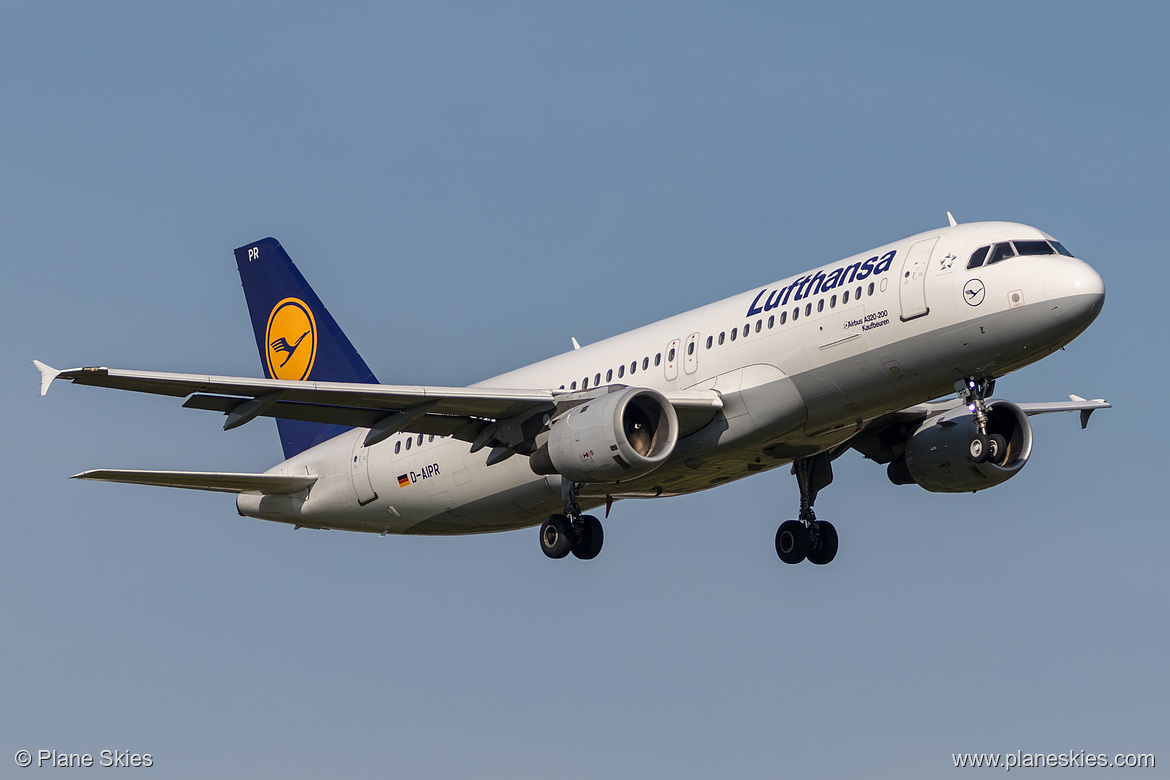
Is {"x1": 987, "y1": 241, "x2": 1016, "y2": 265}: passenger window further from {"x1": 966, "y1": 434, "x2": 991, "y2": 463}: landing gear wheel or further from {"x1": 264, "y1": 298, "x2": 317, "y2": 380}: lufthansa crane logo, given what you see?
{"x1": 264, "y1": 298, "x2": 317, "y2": 380}: lufthansa crane logo

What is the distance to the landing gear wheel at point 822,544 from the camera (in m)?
38.2

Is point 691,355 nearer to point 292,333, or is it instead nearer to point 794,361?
point 794,361

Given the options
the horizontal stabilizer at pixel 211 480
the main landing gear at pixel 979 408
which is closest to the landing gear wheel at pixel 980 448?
the main landing gear at pixel 979 408

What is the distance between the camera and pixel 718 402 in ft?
108

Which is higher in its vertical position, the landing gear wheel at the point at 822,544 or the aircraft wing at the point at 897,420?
the aircraft wing at the point at 897,420

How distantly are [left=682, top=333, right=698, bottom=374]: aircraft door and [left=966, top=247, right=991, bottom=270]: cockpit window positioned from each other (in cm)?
632

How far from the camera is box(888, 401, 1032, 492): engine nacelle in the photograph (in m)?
35.7

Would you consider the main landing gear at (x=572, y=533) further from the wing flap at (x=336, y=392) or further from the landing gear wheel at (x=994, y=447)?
the landing gear wheel at (x=994, y=447)

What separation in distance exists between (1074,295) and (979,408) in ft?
10.6

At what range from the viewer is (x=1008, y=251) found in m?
30.6

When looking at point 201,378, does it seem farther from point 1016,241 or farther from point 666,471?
point 1016,241

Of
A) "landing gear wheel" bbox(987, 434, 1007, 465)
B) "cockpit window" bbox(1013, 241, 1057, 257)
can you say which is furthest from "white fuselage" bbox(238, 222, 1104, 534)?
"landing gear wheel" bbox(987, 434, 1007, 465)

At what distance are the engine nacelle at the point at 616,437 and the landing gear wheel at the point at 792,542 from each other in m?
6.65

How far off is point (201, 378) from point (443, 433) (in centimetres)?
706
